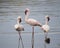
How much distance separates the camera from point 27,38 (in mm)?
6805

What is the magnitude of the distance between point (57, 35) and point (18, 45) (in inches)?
44.2

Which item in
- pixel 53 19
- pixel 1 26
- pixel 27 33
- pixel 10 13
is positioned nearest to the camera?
pixel 27 33

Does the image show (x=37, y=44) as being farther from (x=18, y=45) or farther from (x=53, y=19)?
(x=53, y=19)

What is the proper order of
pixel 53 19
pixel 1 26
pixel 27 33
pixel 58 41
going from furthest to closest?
pixel 53 19
pixel 1 26
pixel 27 33
pixel 58 41

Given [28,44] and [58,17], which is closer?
[28,44]

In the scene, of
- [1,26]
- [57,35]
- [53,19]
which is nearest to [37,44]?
[57,35]

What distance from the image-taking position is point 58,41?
6.58m

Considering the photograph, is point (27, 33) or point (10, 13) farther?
point (10, 13)

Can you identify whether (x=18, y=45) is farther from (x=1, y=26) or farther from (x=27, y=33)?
(x=1, y=26)

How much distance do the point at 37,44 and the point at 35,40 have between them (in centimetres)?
32

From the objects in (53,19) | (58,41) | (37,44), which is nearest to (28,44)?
(37,44)

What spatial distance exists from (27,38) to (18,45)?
606 mm

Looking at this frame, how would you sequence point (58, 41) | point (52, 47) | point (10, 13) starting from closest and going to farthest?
point (52, 47) < point (58, 41) < point (10, 13)

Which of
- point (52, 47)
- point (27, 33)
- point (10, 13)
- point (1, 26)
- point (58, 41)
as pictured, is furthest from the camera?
point (10, 13)
